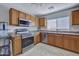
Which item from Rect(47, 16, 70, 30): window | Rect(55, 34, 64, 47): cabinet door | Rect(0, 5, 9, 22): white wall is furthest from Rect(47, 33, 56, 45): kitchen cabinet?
→ Rect(0, 5, 9, 22): white wall

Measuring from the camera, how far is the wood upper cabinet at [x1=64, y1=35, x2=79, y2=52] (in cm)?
263

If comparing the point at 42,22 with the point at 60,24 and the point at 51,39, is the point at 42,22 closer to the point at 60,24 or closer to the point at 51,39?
the point at 60,24

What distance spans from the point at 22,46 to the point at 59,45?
1471 mm

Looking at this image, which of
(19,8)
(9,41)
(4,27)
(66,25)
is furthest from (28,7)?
(66,25)

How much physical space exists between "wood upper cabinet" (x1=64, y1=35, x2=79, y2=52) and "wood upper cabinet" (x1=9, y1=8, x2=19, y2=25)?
1742 millimetres

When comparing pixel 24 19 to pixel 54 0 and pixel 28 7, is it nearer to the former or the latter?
pixel 28 7

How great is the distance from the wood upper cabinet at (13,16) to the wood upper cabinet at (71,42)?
5.71 ft

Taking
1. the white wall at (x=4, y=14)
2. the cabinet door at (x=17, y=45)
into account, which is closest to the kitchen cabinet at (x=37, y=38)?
the cabinet door at (x=17, y=45)

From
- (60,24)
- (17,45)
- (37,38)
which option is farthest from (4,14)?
(60,24)

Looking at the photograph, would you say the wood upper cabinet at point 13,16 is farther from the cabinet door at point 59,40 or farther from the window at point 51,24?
the cabinet door at point 59,40

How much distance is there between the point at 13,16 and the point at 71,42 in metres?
1.97

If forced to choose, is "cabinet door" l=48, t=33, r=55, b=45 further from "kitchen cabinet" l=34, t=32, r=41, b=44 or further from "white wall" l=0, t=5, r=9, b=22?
"white wall" l=0, t=5, r=9, b=22

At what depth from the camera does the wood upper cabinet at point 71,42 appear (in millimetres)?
2629

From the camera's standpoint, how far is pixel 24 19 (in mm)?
2691
